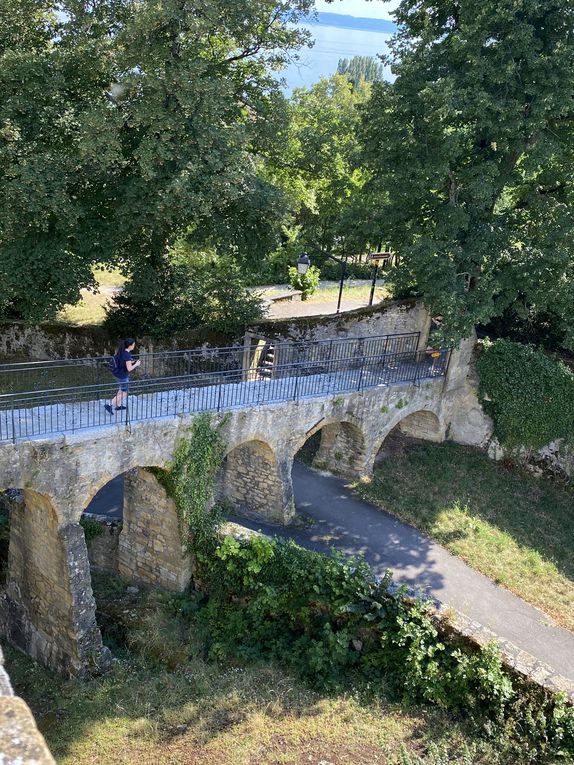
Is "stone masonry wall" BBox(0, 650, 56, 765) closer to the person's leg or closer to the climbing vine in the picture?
the person's leg

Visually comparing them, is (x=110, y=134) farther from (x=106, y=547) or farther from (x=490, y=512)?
(x=490, y=512)

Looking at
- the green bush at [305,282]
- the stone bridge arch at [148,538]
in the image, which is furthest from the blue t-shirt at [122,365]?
the green bush at [305,282]

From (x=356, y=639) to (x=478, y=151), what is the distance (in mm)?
12596

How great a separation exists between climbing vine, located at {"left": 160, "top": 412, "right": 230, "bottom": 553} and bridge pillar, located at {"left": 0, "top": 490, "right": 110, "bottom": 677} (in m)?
2.10

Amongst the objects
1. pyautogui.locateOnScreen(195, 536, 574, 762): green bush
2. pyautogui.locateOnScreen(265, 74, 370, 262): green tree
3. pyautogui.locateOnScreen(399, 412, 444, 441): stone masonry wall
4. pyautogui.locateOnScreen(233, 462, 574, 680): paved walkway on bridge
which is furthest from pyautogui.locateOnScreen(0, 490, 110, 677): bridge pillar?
pyautogui.locateOnScreen(399, 412, 444, 441): stone masonry wall

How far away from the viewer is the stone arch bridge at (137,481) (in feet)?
35.7

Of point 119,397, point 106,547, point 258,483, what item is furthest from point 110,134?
point 106,547

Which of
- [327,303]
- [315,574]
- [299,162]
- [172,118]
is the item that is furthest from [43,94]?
[327,303]

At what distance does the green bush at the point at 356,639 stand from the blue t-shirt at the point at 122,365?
4.11 metres

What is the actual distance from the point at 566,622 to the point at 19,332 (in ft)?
60.5

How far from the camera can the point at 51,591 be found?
12016mm

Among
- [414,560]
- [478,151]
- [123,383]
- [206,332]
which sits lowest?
[414,560]

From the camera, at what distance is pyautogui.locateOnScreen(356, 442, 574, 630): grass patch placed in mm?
13875

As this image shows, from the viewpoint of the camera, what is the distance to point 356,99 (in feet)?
115
